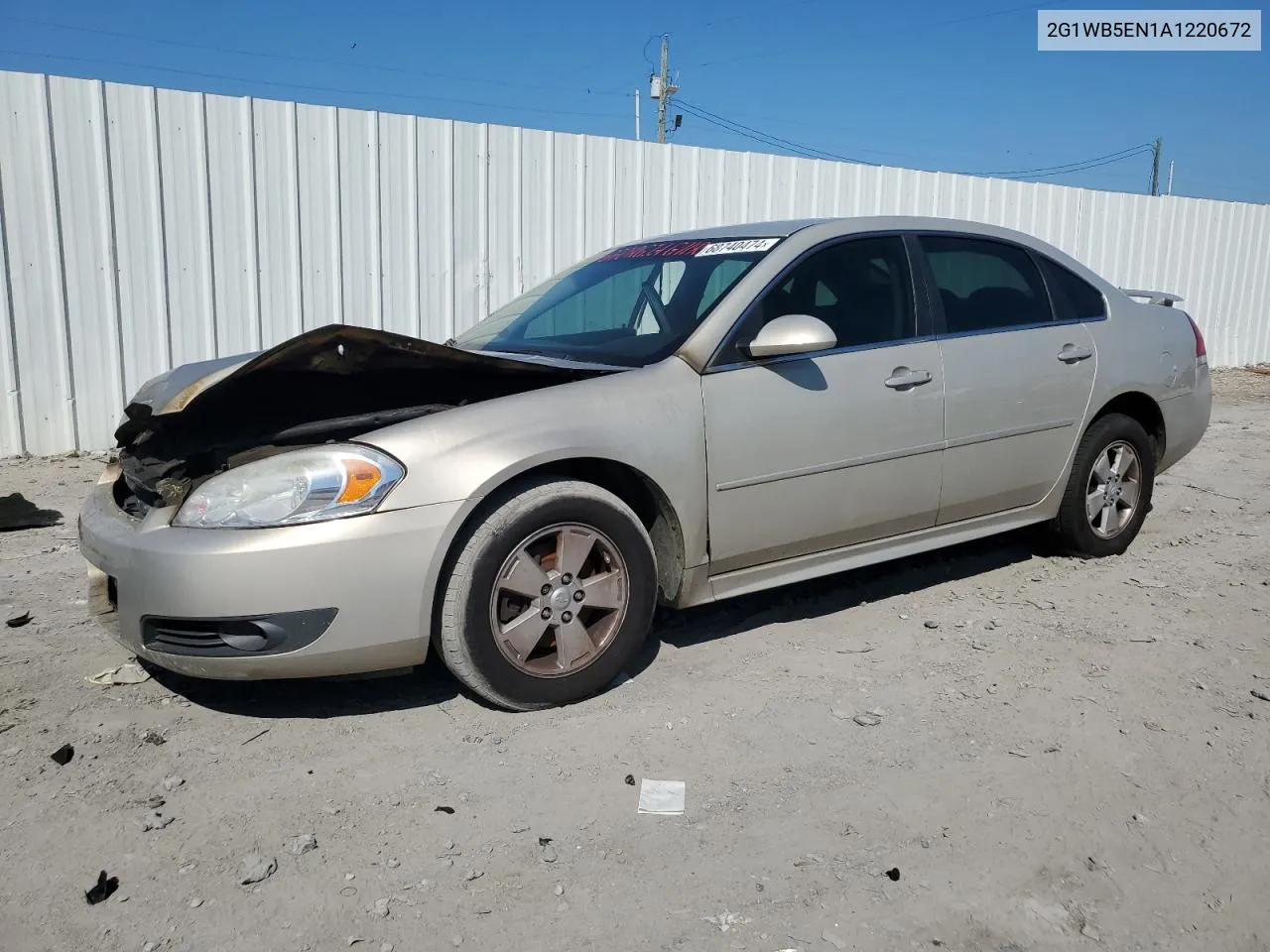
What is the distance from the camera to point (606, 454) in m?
3.30

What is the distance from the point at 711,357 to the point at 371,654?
1513 mm

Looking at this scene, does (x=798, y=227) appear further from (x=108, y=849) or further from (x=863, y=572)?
(x=108, y=849)

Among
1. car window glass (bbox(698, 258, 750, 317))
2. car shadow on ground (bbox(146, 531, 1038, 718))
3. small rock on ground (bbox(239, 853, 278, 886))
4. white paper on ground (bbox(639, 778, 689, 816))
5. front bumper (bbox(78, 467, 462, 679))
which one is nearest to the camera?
small rock on ground (bbox(239, 853, 278, 886))

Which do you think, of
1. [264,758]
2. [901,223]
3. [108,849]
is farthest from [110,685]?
[901,223]

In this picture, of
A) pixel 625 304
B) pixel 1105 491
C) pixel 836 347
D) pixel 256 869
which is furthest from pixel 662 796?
pixel 1105 491

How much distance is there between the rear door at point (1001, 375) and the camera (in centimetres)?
419

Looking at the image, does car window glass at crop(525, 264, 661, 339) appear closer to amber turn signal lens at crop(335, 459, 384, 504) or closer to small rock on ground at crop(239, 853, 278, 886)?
amber turn signal lens at crop(335, 459, 384, 504)

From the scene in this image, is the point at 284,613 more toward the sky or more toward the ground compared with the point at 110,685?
more toward the sky

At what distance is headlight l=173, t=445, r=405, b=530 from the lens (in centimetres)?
290

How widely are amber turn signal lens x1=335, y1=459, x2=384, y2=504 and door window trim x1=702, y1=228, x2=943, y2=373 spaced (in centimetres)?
122

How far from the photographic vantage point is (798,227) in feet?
13.3

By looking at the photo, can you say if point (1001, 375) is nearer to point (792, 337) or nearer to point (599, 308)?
point (792, 337)

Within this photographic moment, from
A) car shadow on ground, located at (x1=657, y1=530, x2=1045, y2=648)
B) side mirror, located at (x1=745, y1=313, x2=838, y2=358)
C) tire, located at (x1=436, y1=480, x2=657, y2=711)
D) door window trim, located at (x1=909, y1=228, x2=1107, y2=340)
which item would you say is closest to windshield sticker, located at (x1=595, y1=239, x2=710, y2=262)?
side mirror, located at (x1=745, y1=313, x2=838, y2=358)

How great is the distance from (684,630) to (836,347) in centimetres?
127
